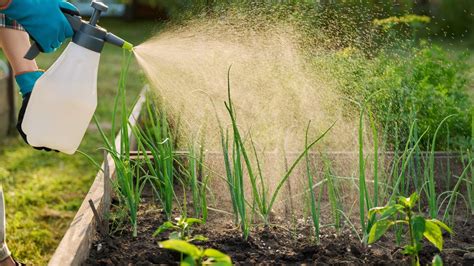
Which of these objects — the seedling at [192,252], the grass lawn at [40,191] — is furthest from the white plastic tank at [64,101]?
the grass lawn at [40,191]

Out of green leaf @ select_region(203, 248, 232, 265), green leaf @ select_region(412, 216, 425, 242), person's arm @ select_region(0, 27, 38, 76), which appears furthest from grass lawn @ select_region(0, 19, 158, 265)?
green leaf @ select_region(203, 248, 232, 265)

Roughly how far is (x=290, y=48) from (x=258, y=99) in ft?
0.82

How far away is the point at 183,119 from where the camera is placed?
310 centimetres

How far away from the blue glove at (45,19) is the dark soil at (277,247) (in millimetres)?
664

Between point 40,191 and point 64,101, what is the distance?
2.19 metres

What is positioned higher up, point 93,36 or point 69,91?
point 93,36

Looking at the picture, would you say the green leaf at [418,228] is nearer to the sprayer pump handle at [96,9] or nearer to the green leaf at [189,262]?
the green leaf at [189,262]

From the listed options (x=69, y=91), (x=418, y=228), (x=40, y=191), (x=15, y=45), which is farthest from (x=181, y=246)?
(x=40, y=191)

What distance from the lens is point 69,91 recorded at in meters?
2.20

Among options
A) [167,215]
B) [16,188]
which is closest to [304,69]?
[167,215]

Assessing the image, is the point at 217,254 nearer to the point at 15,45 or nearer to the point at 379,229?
the point at 379,229

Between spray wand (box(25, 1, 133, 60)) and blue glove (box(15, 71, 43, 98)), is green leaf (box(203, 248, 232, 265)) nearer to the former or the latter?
spray wand (box(25, 1, 133, 60))

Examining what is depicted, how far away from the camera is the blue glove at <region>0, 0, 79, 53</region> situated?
2.26m

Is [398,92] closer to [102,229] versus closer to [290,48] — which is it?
[290,48]
